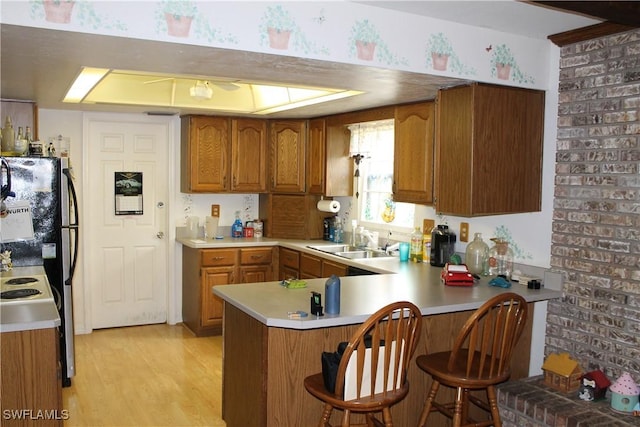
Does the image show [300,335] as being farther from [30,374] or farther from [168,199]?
[168,199]

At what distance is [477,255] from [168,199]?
3.09m

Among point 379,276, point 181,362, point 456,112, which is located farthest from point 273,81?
point 181,362

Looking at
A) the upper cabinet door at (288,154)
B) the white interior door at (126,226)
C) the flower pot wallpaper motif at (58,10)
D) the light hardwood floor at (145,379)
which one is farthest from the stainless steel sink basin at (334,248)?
the flower pot wallpaper motif at (58,10)

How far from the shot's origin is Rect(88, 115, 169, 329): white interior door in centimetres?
536

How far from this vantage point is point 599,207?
10.0 ft

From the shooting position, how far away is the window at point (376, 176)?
4.81 m

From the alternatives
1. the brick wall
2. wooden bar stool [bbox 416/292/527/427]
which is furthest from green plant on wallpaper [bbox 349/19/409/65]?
wooden bar stool [bbox 416/292/527/427]

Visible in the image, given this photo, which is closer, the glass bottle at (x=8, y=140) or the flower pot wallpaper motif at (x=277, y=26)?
the flower pot wallpaper motif at (x=277, y=26)

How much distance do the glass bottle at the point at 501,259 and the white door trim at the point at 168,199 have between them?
3146 mm

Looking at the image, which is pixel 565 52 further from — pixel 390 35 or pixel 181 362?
pixel 181 362

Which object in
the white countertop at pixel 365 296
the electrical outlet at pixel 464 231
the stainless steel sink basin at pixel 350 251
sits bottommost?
the white countertop at pixel 365 296

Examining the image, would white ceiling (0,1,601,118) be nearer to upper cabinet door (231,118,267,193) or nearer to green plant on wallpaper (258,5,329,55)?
green plant on wallpaper (258,5,329,55)

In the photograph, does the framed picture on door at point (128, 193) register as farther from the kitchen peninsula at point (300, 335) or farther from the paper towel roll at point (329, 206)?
the kitchen peninsula at point (300, 335)

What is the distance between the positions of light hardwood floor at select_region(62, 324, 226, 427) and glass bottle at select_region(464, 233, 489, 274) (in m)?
1.87
